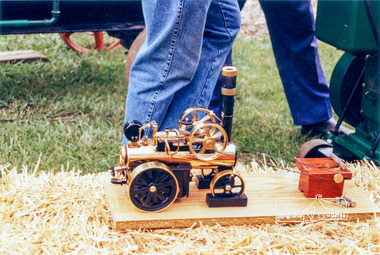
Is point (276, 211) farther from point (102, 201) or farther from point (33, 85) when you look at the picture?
point (33, 85)

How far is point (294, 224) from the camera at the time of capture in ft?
5.78

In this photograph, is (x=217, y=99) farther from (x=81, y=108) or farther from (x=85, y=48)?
(x=85, y=48)

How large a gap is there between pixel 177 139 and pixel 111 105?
172 cm

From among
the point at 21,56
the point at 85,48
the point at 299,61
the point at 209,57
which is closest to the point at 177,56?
the point at 209,57

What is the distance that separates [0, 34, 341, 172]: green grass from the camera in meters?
2.71

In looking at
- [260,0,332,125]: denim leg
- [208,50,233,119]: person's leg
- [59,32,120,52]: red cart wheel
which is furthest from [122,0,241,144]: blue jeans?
[59,32,120,52]: red cart wheel

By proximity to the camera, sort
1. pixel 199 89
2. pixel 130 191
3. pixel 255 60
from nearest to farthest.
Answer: pixel 130 191, pixel 199 89, pixel 255 60

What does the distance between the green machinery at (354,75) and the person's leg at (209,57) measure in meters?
0.45

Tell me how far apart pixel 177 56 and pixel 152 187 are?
53 centimetres

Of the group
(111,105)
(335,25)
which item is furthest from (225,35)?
(111,105)

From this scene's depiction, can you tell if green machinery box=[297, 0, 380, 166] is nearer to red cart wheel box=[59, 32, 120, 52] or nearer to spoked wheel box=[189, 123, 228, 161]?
spoked wheel box=[189, 123, 228, 161]

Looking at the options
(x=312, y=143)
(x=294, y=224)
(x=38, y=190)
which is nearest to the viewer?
(x=294, y=224)

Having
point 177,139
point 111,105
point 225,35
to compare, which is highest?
point 225,35

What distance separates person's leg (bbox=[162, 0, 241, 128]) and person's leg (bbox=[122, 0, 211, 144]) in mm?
62
